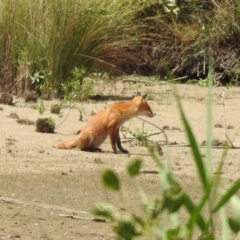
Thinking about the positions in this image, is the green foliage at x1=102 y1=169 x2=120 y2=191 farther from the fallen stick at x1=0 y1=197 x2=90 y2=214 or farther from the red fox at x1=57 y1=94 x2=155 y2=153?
the red fox at x1=57 y1=94 x2=155 y2=153

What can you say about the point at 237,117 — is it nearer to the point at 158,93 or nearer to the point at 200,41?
the point at 158,93

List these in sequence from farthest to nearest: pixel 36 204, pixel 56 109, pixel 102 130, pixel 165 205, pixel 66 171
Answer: pixel 56 109 < pixel 102 130 < pixel 66 171 < pixel 36 204 < pixel 165 205

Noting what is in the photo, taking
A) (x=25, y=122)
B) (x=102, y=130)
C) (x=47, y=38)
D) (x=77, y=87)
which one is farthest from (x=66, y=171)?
(x=47, y=38)

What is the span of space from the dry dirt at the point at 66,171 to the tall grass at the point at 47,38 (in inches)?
24.5

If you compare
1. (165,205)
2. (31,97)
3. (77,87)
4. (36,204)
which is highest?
(165,205)

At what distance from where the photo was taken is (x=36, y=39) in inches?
Result: 482

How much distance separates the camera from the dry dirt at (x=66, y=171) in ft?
18.2

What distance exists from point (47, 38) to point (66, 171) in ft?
16.3

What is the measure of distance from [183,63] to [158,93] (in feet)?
7.87

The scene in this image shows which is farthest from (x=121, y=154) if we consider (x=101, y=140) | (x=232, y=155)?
(x=232, y=155)

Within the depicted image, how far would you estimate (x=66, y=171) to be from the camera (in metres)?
7.53

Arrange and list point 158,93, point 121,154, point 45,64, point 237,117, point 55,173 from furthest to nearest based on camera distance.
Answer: point 158,93
point 45,64
point 237,117
point 121,154
point 55,173

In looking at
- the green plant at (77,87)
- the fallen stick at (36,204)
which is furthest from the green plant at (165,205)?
the green plant at (77,87)

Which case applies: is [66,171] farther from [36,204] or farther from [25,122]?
[25,122]
